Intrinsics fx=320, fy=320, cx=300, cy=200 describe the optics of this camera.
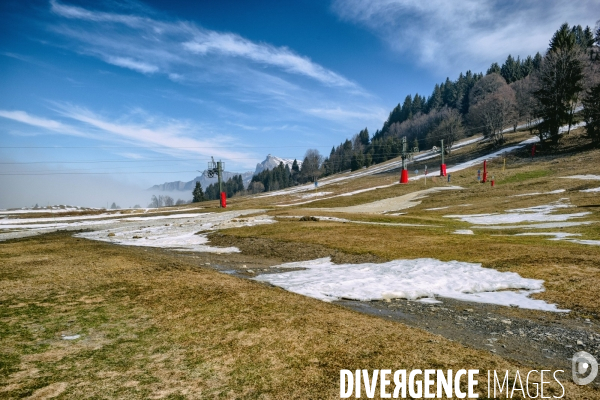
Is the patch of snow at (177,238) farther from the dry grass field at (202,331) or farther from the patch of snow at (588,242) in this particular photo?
the patch of snow at (588,242)

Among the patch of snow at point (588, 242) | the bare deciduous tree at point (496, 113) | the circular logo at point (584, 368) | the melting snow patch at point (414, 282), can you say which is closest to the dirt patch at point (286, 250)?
the melting snow patch at point (414, 282)

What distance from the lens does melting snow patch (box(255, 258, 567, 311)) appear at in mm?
12214

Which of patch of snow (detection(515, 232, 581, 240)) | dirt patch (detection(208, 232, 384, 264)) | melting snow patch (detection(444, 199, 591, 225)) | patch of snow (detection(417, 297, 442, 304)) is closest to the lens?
patch of snow (detection(417, 297, 442, 304))

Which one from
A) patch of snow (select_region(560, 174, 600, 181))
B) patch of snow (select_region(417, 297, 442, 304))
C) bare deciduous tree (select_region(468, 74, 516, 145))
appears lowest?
patch of snow (select_region(417, 297, 442, 304))

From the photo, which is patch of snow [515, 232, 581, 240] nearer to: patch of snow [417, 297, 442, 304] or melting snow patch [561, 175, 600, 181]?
patch of snow [417, 297, 442, 304]

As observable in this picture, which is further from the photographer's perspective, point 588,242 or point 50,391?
point 588,242

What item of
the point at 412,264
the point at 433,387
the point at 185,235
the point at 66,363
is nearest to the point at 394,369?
the point at 433,387

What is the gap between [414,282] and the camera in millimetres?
14023

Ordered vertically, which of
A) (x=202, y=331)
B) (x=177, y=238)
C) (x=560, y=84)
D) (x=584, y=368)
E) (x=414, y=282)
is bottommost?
(x=414, y=282)

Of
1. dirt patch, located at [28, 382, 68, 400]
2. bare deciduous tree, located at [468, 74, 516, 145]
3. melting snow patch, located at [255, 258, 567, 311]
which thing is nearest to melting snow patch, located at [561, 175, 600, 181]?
bare deciduous tree, located at [468, 74, 516, 145]

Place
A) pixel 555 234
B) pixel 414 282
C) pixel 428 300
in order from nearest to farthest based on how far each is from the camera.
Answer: pixel 428 300
pixel 414 282
pixel 555 234

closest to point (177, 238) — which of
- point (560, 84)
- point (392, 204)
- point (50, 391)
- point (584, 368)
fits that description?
point (50, 391)

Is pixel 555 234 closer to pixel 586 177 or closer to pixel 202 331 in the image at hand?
pixel 202 331

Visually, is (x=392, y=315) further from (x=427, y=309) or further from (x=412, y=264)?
(x=412, y=264)
